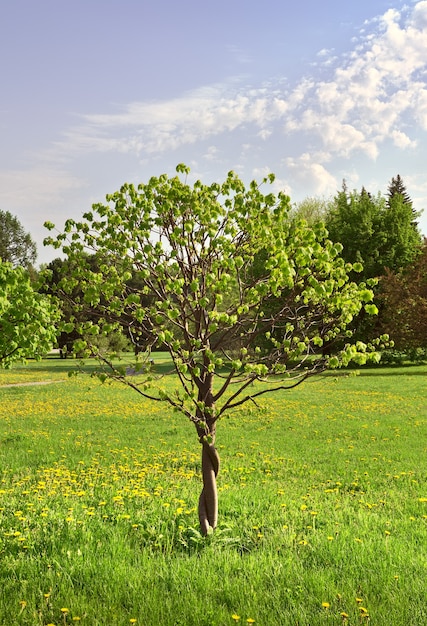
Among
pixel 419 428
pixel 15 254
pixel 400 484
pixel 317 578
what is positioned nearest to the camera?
pixel 317 578

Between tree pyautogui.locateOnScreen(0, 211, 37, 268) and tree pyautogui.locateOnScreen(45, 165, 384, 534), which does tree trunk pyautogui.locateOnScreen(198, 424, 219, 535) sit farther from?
tree pyautogui.locateOnScreen(0, 211, 37, 268)

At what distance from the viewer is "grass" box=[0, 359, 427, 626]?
14.2 ft

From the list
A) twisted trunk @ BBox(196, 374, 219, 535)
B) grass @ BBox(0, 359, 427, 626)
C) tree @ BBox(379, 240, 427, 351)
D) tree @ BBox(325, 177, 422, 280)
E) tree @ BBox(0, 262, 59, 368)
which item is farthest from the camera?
tree @ BBox(325, 177, 422, 280)

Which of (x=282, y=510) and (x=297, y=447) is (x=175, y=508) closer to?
(x=282, y=510)

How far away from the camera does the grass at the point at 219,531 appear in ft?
14.2

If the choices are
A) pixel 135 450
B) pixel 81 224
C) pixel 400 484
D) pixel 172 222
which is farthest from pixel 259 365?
pixel 135 450

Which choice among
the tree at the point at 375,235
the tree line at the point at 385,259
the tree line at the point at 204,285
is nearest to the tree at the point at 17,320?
the tree line at the point at 385,259

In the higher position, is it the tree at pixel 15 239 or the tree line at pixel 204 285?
the tree at pixel 15 239

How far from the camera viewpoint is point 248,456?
1158 centimetres

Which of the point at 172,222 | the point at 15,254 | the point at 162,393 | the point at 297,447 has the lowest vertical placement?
the point at 297,447

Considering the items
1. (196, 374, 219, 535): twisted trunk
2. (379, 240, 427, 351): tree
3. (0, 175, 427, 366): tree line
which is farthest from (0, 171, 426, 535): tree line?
(379, 240, 427, 351): tree

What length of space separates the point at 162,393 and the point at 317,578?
2.05 m

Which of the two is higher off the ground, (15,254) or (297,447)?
(15,254)

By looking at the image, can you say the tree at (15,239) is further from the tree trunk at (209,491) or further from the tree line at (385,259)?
the tree trunk at (209,491)
